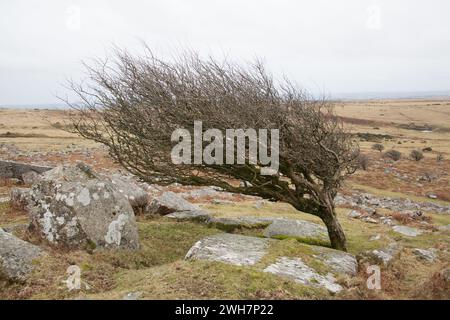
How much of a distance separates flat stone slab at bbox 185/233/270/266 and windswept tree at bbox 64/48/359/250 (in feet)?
6.61

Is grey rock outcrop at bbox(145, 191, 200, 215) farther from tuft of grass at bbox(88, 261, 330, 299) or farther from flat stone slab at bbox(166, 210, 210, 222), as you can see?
tuft of grass at bbox(88, 261, 330, 299)

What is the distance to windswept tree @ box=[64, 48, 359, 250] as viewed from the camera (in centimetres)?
1319

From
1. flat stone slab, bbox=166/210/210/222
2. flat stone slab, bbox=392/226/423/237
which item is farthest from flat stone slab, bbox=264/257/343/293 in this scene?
flat stone slab, bbox=392/226/423/237

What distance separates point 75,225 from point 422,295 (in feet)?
28.9

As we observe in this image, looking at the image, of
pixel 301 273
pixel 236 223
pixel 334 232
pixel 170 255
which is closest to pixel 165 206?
pixel 236 223

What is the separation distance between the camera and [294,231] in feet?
Result: 51.2

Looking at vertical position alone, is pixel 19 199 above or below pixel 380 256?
above

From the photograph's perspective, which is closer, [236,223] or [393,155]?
[236,223]

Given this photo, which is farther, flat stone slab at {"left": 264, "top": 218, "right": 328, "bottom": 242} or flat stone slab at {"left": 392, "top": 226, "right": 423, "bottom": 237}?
flat stone slab at {"left": 392, "top": 226, "right": 423, "bottom": 237}

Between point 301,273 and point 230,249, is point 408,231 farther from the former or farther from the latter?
point 230,249

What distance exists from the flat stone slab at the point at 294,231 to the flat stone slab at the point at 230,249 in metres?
2.44

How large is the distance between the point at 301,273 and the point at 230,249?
7.13 feet

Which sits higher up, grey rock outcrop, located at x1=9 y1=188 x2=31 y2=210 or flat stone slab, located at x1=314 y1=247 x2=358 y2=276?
grey rock outcrop, located at x1=9 y1=188 x2=31 y2=210
